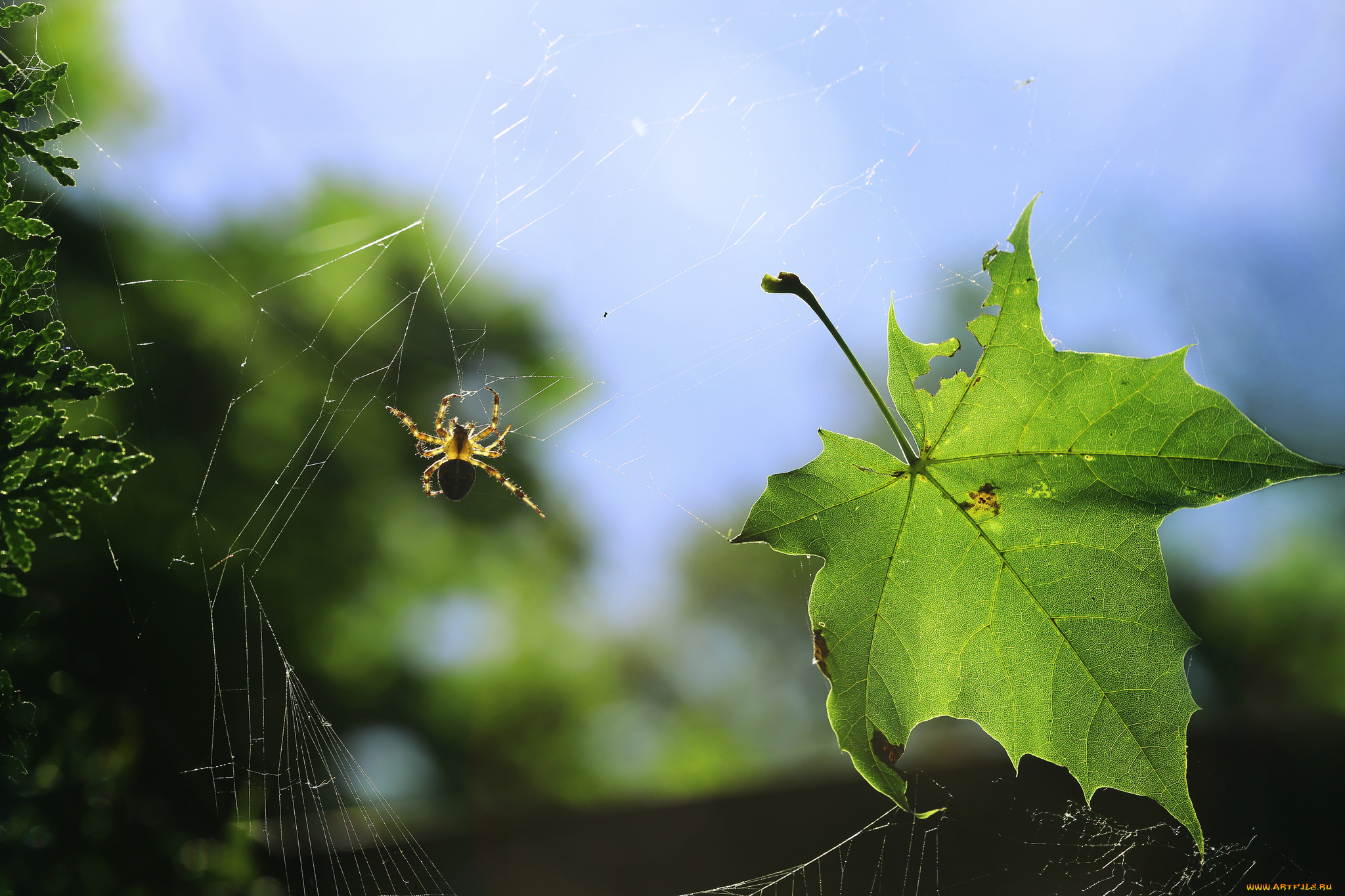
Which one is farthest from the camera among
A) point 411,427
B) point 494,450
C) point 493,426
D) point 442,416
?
point 494,450

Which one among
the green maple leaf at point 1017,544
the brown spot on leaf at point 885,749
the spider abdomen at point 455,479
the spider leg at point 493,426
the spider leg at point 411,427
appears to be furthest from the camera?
the spider leg at point 493,426

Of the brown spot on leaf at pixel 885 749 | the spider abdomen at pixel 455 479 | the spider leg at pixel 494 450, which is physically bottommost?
the brown spot on leaf at pixel 885 749

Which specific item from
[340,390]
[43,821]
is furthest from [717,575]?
[43,821]

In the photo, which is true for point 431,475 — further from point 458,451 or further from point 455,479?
point 455,479

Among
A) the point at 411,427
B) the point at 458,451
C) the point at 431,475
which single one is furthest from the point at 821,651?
the point at 431,475

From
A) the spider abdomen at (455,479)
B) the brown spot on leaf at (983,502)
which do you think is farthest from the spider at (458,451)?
the brown spot on leaf at (983,502)

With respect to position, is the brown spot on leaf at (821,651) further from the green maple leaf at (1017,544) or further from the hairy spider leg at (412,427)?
the hairy spider leg at (412,427)
